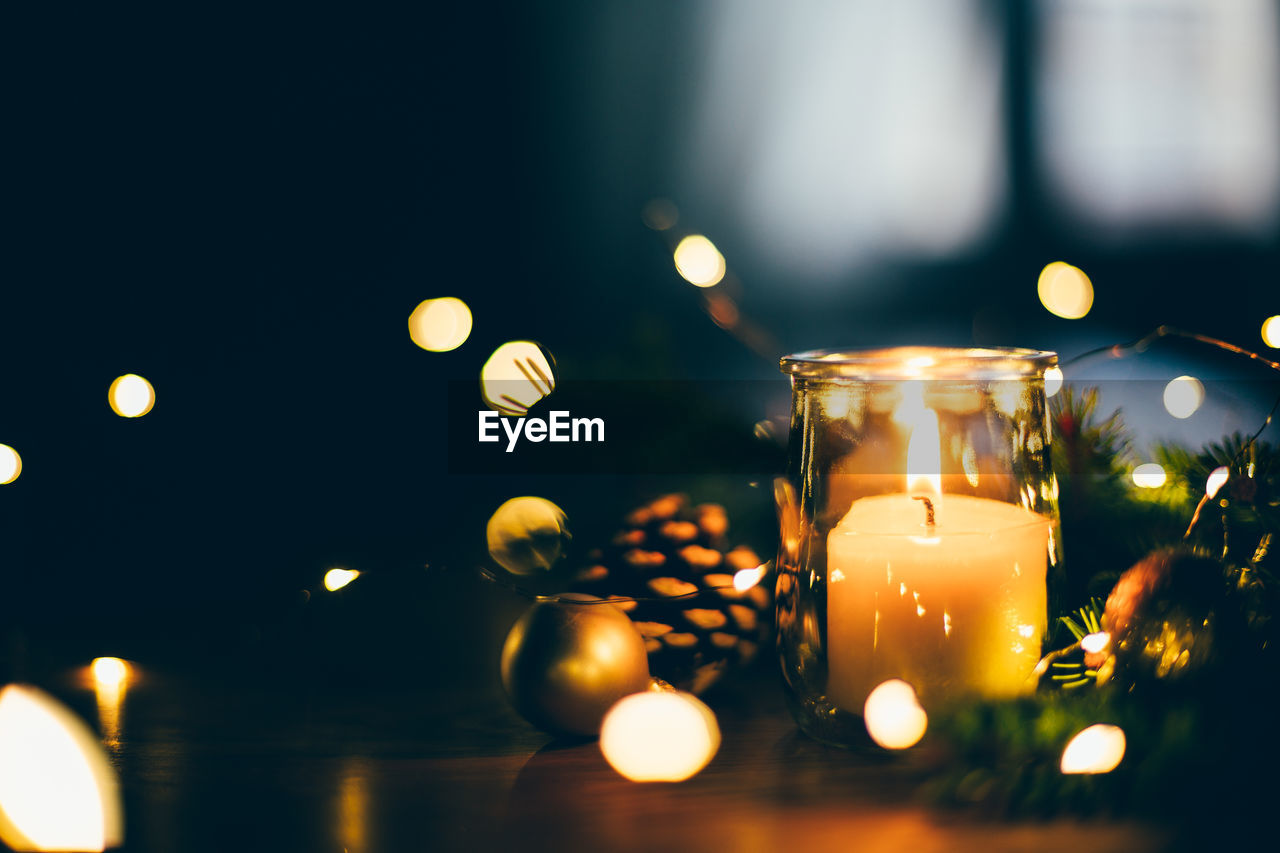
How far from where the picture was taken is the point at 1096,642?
42cm

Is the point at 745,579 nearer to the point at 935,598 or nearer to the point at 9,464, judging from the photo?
the point at 935,598

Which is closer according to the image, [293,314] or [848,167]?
[293,314]

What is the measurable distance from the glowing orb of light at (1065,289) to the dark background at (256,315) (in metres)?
0.33

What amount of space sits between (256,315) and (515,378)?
19 centimetres

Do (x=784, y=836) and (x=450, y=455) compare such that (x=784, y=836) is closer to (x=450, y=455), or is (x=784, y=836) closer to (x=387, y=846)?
(x=387, y=846)

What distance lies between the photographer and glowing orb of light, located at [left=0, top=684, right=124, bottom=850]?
38 centimetres

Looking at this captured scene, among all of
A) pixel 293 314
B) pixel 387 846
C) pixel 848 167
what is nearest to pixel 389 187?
pixel 293 314

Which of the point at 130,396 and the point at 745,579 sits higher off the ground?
the point at 130,396

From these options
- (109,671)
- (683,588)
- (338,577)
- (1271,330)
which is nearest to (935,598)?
(683,588)

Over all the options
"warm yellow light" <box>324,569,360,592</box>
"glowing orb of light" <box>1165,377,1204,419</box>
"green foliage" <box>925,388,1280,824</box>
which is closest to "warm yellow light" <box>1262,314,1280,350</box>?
"glowing orb of light" <box>1165,377,1204,419</box>

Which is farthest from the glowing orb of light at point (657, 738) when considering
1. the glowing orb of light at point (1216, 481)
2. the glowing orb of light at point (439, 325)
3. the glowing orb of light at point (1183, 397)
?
the glowing orb of light at point (1183, 397)

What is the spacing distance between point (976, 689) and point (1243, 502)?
167 mm

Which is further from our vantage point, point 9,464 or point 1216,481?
point 9,464

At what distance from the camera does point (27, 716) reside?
497mm
